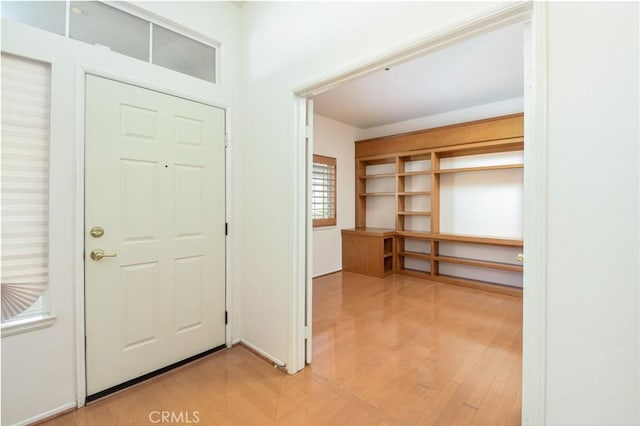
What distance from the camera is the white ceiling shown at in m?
2.77

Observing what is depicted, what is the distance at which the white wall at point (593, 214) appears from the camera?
99 cm

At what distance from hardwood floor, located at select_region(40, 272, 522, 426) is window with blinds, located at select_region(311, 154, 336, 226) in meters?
2.13

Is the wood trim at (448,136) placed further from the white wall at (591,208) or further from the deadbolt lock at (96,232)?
the deadbolt lock at (96,232)

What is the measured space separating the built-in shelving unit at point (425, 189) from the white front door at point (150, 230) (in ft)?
10.2

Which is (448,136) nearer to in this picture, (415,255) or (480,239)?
(480,239)

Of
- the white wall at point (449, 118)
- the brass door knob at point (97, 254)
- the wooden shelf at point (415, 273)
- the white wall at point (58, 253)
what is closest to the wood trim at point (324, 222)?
the wooden shelf at point (415, 273)

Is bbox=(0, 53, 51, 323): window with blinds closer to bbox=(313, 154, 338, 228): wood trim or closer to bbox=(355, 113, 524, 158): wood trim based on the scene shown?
bbox=(313, 154, 338, 228): wood trim

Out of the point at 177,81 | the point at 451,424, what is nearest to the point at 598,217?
the point at 451,424

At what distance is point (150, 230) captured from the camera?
81.7 inches

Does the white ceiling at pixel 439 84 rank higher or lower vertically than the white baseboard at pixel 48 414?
higher

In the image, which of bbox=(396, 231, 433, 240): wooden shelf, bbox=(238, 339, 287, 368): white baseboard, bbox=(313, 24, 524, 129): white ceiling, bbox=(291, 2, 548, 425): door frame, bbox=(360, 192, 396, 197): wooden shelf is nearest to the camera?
bbox=(291, 2, 548, 425): door frame

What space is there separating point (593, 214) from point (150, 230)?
247 cm

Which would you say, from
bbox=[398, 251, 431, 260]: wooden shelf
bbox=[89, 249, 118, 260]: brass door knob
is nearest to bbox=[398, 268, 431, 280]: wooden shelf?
bbox=[398, 251, 431, 260]: wooden shelf

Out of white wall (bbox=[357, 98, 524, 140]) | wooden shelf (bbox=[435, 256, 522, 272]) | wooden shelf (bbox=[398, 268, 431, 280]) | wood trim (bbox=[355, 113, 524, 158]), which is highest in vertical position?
white wall (bbox=[357, 98, 524, 140])
